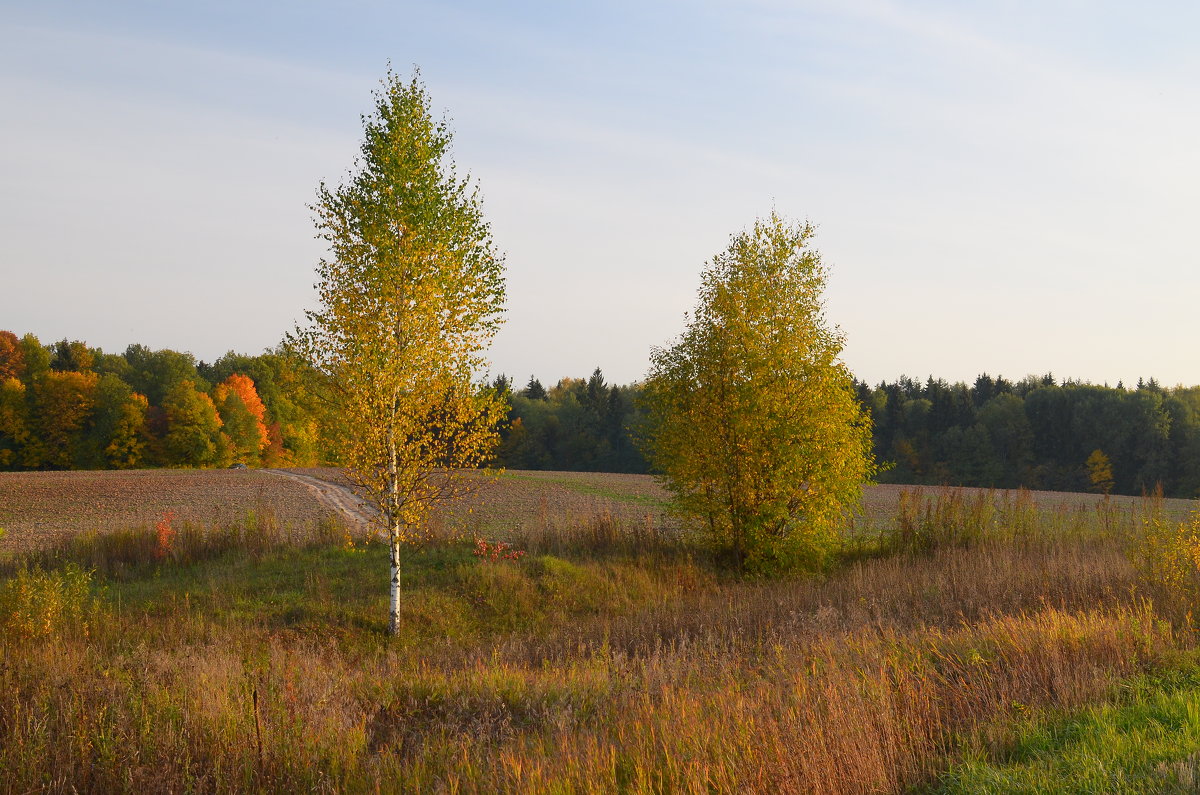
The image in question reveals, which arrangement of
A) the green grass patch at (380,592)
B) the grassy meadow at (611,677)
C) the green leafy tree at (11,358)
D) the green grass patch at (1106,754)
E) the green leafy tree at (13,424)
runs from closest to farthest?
the green grass patch at (1106,754)
the grassy meadow at (611,677)
the green grass patch at (380,592)
the green leafy tree at (13,424)
the green leafy tree at (11,358)

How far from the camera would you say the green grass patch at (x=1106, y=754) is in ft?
17.2

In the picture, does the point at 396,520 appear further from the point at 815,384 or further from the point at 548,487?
the point at 548,487

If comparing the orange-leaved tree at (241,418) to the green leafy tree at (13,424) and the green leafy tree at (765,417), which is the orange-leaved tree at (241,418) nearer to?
the green leafy tree at (13,424)

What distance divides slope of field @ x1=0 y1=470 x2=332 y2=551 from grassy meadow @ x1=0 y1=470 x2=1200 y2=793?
8674 mm

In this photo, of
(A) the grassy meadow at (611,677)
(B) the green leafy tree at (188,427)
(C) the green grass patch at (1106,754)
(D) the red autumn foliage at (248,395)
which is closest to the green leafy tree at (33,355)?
(B) the green leafy tree at (188,427)

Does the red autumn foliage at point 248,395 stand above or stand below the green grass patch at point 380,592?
above

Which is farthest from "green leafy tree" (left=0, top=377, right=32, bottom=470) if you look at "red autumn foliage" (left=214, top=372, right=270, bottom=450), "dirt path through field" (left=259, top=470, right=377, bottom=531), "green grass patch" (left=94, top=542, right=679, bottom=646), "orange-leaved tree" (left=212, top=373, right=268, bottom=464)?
"green grass patch" (left=94, top=542, right=679, bottom=646)

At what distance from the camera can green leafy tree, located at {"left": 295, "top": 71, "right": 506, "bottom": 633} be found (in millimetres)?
13938

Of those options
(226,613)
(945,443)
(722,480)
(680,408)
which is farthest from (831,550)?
(945,443)

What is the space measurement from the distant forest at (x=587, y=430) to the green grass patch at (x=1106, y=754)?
2413 inches

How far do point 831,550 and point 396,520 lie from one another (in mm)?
11304

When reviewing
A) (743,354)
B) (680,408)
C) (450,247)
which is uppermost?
(450,247)

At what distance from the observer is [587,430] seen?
328ft

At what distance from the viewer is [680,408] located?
19734 mm
